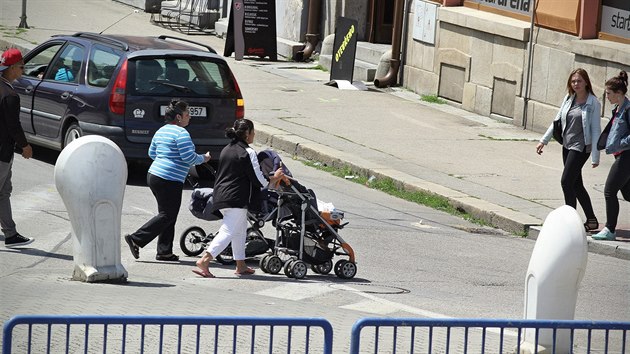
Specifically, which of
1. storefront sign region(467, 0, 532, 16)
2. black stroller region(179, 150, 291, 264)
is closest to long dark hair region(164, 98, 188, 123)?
black stroller region(179, 150, 291, 264)

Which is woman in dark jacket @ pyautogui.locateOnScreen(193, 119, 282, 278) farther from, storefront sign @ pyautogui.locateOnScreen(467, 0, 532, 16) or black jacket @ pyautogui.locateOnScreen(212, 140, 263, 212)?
storefront sign @ pyautogui.locateOnScreen(467, 0, 532, 16)

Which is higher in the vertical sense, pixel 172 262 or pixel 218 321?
pixel 218 321

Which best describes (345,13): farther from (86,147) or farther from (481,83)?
(86,147)

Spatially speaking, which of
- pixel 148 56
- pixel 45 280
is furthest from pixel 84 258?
pixel 148 56

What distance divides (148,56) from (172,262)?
12.3ft

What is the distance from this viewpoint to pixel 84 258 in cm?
937

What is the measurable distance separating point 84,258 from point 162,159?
166cm

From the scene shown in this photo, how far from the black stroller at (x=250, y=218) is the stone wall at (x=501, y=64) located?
7.92 metres

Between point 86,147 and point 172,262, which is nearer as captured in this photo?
point 86,147

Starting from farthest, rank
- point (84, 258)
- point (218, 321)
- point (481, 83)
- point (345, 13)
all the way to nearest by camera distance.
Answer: point (345, 13) → point (481, 83) → point (84, 258) → point (218, 321)

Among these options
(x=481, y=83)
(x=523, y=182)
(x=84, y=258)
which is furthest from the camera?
(x=481, y=83)

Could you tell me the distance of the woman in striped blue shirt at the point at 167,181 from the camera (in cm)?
1062

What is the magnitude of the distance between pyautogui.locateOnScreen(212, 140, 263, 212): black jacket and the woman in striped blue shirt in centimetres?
50

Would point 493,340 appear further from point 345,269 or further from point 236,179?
point 236,179
